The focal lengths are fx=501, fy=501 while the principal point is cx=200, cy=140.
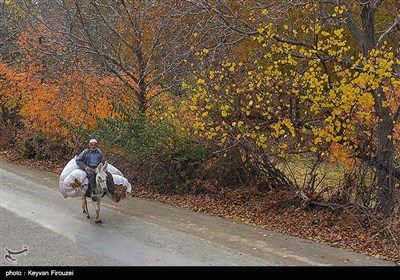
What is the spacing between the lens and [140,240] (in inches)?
397

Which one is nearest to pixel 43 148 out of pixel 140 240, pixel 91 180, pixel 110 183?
pixel 91 180

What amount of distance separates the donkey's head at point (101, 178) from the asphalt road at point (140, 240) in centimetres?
82

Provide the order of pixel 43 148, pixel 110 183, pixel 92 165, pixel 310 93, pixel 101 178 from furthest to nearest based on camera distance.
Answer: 1. pixel 43 148
2. pixel 92 165
3. pixel 310 93
4. pixel 110 183
5. pixel 101 178

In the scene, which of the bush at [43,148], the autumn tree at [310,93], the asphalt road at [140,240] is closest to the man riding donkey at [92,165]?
the asphalt road at [140,240]

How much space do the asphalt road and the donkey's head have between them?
823 millimetres

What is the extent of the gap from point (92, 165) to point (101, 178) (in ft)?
2.02

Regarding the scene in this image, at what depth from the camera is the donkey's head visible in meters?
11.1

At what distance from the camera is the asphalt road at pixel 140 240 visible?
8.89 m

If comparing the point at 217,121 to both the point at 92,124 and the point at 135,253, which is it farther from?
the point at 92,124

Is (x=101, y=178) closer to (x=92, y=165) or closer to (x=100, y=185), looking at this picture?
(x=100, y=185)

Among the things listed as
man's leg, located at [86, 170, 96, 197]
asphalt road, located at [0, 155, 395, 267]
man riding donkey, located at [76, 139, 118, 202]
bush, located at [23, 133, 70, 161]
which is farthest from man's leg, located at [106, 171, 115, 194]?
bush, located at [23, 133, 70, 161]

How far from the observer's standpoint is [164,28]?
16500 mm
